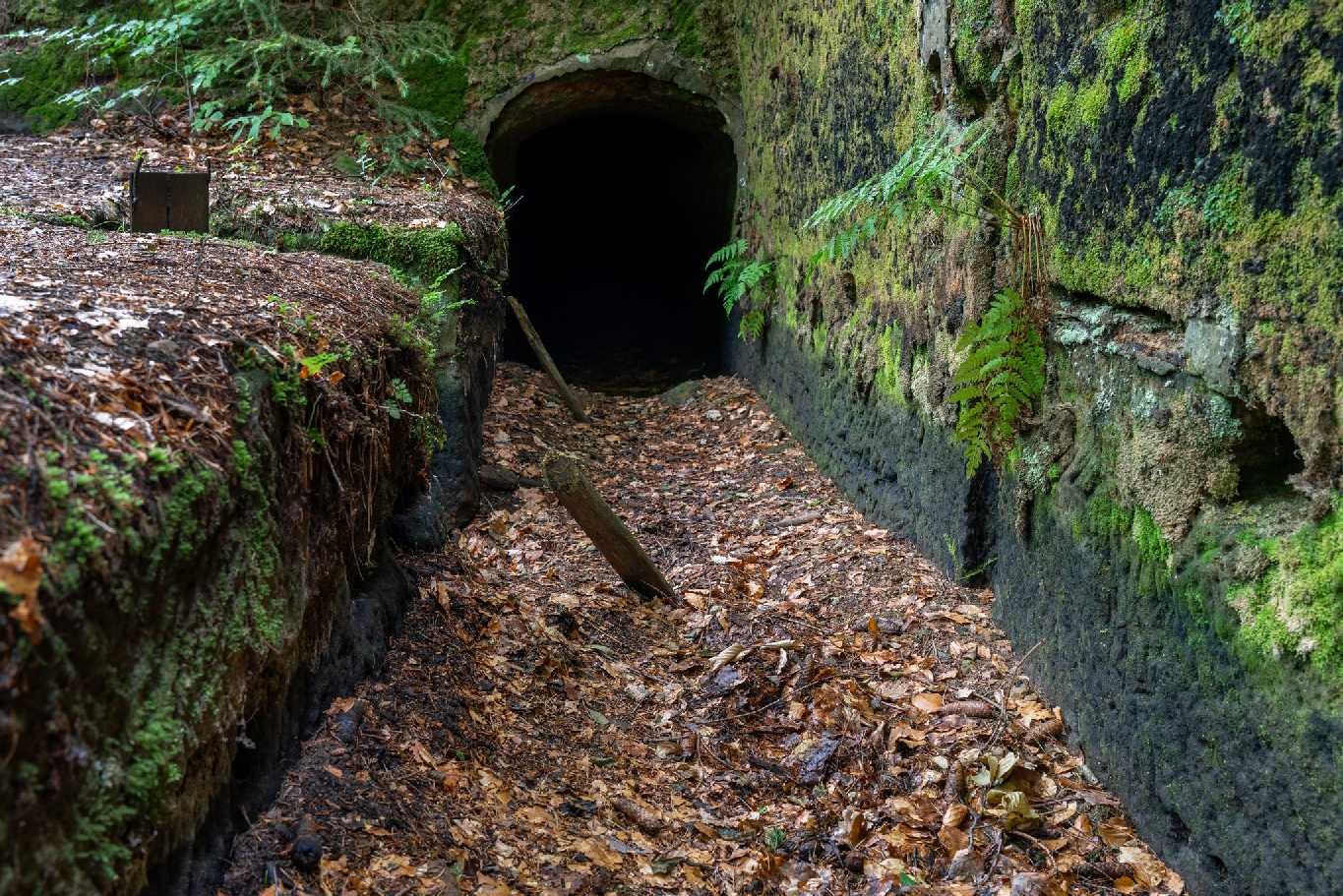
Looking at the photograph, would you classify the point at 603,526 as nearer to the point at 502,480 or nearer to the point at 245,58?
the point at 502,480

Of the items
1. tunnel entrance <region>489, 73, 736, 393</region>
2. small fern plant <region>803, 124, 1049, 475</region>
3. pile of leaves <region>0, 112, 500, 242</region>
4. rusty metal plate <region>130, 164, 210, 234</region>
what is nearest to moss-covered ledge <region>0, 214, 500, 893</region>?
rusty metal plate <region>130, 164, 210, 234</region>

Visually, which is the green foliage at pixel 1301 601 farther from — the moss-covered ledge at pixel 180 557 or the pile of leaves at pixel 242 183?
the pile of leaves at pixel 242 183

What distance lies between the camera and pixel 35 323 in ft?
8.05

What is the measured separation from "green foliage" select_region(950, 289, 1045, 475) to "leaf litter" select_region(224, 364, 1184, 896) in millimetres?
892

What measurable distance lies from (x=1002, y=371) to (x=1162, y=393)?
0.94m

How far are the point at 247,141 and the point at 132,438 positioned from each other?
6.69m

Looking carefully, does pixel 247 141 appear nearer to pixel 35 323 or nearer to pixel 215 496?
pixel 35 323

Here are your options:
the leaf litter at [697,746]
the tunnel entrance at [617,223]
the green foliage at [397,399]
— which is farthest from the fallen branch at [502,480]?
the tunnel entrance at [617,223]

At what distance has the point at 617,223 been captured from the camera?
1642 cm

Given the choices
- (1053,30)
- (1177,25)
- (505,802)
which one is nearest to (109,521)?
(505,802)

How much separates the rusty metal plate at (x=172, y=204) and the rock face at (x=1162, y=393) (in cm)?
384

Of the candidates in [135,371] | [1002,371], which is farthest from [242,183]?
[1002,371]

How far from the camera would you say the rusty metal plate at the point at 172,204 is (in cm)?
540

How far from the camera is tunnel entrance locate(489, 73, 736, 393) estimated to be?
9805 mm
